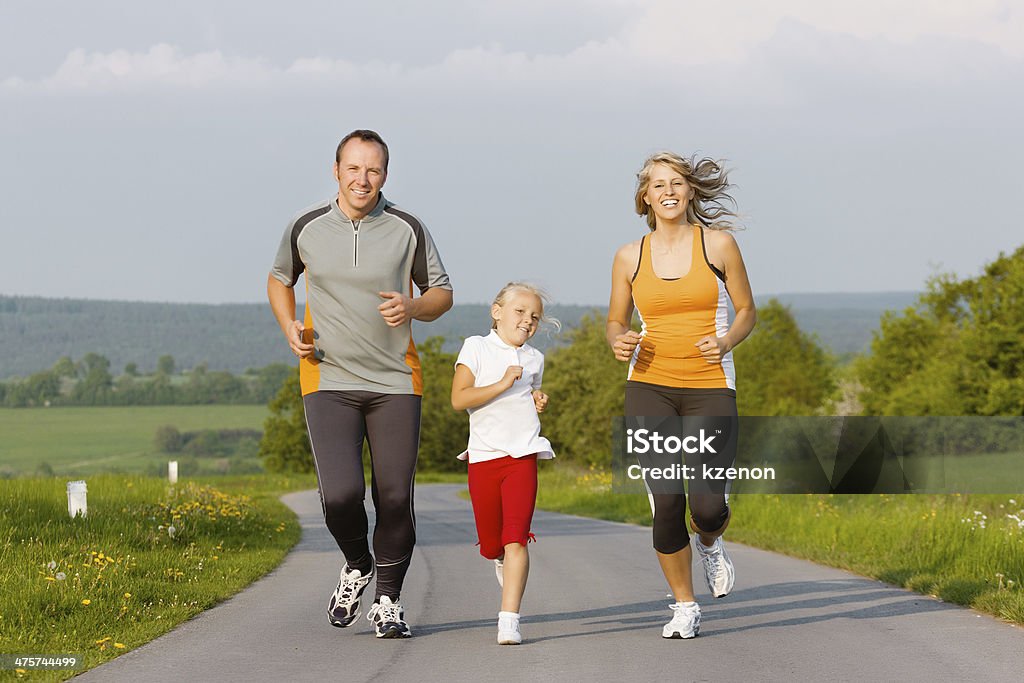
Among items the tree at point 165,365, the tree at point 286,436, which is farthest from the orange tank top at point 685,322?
the tree at point 165,365

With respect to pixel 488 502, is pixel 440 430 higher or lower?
lower

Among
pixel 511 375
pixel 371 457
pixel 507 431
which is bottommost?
pixel 371 457

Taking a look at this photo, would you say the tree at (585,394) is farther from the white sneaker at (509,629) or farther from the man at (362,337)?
the white sneaker at (509,629)

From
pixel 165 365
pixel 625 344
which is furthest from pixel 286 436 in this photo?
pixel 625 344

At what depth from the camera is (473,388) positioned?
746 centimetres

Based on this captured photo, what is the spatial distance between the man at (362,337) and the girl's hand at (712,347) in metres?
1.44

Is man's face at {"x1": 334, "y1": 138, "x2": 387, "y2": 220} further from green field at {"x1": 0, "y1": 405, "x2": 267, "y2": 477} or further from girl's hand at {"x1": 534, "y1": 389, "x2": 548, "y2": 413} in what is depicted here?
green field at {"x1": 0, "y1": 405, "x2": 267, "y2": 477}

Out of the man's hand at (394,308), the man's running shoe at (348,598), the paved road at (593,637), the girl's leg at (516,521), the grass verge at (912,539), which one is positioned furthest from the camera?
the grass verge at (912,539)

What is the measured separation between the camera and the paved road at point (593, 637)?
21.3 feet

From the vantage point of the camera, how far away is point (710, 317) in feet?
24.9

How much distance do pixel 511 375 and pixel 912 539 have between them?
22.2 ft

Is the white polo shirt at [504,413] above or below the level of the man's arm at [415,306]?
below

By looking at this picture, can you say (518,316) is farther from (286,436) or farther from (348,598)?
(286,436)

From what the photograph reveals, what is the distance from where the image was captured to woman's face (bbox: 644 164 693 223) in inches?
306
